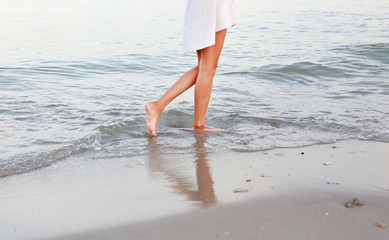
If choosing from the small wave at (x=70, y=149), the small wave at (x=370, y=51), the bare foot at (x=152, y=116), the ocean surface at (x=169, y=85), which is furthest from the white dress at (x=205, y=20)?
the small wave at (x=370, y=51)

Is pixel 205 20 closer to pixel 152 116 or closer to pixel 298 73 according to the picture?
pixel 152 116

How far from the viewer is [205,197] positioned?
2463 millimetres

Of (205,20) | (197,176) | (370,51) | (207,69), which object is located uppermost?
(205,20)

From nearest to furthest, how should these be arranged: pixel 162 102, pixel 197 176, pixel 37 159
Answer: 1. pixel 197 176
2. pixel 37 159
3. pixel 162 102

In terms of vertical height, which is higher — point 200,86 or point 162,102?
point 200,86

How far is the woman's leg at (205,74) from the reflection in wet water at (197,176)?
362 millimetres

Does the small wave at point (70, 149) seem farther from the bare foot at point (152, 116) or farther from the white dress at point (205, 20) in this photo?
the white dress at point (205, 20)

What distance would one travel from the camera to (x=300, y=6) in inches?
617

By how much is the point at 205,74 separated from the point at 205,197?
1522 millimetres

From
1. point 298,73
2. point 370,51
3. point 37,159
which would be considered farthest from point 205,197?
point 370,51

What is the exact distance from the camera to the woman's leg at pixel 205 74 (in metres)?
3.71

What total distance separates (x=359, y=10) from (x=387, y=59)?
24.4 ft

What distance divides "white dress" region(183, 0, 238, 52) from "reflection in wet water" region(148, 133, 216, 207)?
70 centimetres

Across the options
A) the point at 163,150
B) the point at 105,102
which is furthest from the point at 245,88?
the point at 163,150
